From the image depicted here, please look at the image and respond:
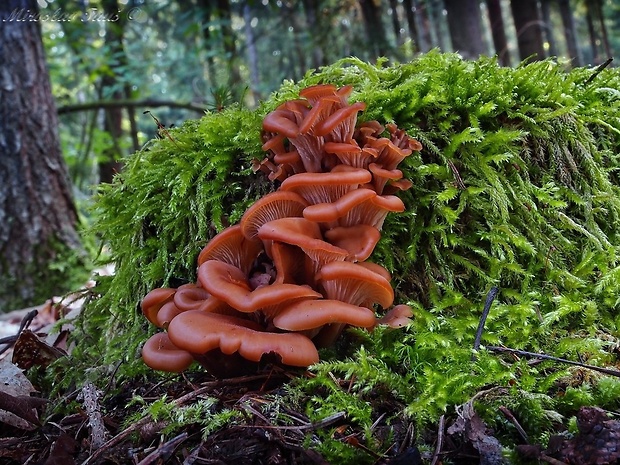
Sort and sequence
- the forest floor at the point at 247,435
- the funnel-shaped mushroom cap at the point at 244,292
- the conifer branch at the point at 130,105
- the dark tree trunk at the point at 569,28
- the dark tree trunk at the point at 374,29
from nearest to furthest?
the forest floor at the point at 247,435 < the funnel-shaped mushroom cap at the point at 244,292 < the conifer branch at the point at 130,105 < the dark tree trunk at the point at 374,29 < the dark tree trunk at the point at 569,28

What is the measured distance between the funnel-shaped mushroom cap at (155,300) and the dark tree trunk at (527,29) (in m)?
9.69

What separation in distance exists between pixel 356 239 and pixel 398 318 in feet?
1.27

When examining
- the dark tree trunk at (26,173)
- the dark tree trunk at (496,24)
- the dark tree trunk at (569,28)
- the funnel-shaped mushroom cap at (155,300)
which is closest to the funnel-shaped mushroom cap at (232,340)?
the funnel-shaped mushroom cap at (155,300)

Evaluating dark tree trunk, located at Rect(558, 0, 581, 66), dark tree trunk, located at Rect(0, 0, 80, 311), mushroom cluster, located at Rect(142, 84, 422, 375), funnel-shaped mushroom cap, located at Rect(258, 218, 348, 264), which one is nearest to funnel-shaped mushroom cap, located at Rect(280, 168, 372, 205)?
mushroom cluster, located at Rect(142, 84, 422, 375)

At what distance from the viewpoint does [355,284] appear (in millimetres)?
1942

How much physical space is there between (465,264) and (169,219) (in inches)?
63.4

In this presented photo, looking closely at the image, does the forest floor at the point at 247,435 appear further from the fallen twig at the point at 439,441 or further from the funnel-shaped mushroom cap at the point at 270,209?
the funnel-shaped mushroom cap at the point at 270,209

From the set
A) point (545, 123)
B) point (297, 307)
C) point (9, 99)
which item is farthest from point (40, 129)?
point (545, 123)

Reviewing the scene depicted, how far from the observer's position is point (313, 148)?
86.3 inches

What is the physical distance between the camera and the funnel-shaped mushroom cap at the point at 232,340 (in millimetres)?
1604

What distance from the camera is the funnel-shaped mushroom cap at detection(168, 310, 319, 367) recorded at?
160cm

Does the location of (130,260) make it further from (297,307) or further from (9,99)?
(9,99)

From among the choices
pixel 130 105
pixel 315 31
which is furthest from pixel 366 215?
pixel 315 31

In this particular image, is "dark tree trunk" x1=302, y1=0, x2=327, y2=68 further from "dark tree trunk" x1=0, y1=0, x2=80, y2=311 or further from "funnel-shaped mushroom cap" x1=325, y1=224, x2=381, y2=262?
"funnel-shaped mushroom cap" x1=325, y1=224, x2=381, y2=262
